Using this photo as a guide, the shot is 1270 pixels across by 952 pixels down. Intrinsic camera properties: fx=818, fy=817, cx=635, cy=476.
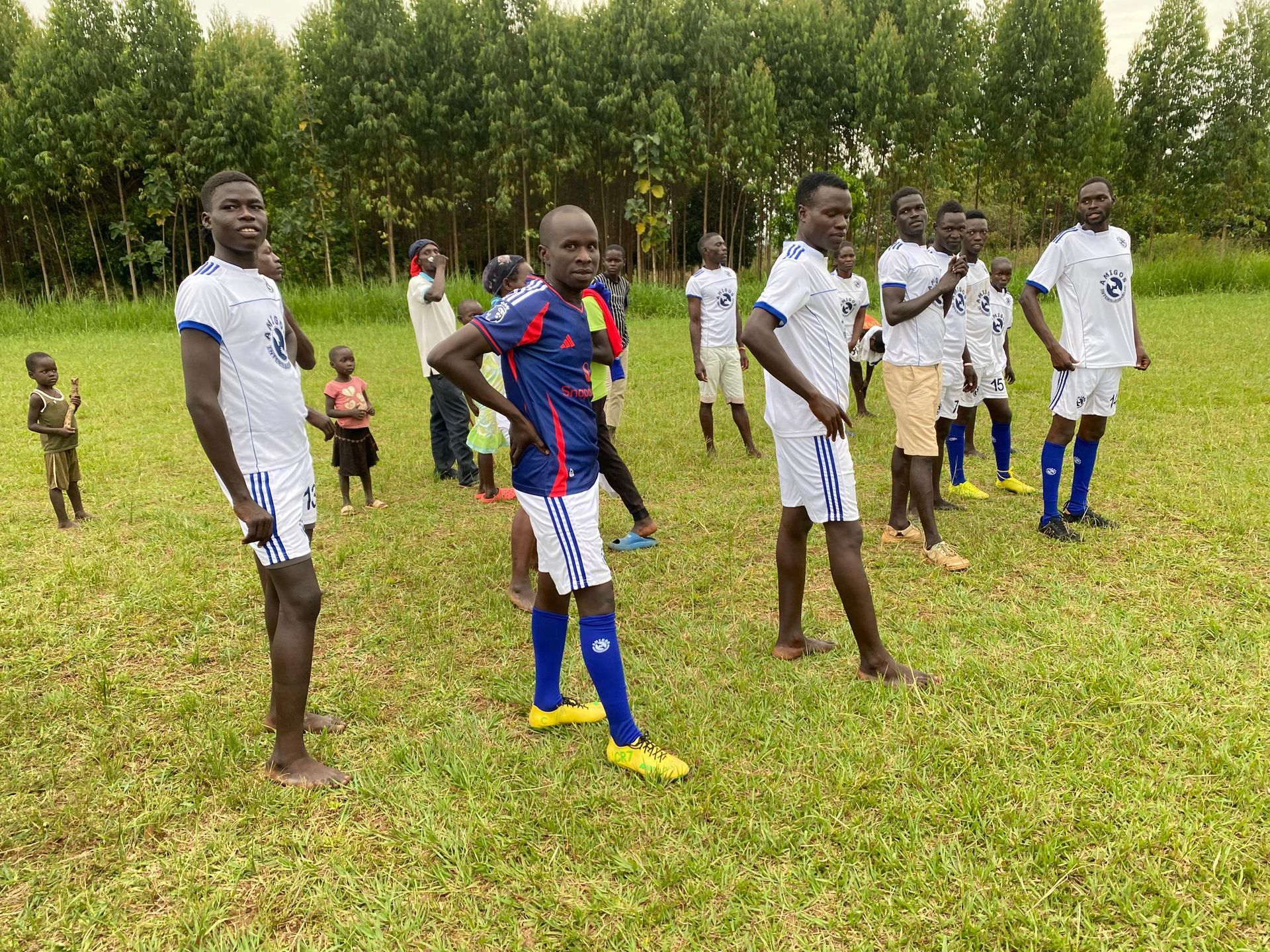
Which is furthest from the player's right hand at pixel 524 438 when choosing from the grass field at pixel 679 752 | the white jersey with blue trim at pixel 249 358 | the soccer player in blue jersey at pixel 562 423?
the grass field at pixel 679 752

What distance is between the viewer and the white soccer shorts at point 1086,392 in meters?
5.36

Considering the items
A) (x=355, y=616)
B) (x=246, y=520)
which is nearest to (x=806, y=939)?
(x=246, y=520)

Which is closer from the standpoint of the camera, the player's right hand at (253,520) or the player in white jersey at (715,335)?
the player's right hand at (253,520)

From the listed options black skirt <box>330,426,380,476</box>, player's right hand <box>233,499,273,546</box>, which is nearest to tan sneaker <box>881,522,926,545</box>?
player's right hand <box>233,499,273,546</box>

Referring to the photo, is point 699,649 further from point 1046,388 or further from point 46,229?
point 46,229

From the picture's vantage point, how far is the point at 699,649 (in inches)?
160

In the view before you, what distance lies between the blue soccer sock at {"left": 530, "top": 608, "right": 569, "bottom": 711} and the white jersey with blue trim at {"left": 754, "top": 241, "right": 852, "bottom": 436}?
126cm

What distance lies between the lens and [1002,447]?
677cm

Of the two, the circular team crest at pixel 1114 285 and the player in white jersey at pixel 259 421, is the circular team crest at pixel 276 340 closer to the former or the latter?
the player in white jersey at pixel 259 421

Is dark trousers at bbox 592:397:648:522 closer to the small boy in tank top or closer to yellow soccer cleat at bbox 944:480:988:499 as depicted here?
yellow soccer cleat at bbox 944:480:988:499

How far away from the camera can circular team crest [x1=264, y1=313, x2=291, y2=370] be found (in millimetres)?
2900

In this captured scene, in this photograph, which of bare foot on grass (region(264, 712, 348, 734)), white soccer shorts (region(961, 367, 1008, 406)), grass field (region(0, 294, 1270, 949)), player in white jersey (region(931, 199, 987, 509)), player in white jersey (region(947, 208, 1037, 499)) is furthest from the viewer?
white soccer shorts (region(961, 367, 1008, 406))

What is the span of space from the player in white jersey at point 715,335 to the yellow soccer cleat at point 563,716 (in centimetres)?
488

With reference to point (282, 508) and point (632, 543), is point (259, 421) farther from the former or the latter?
point (632, 543)
